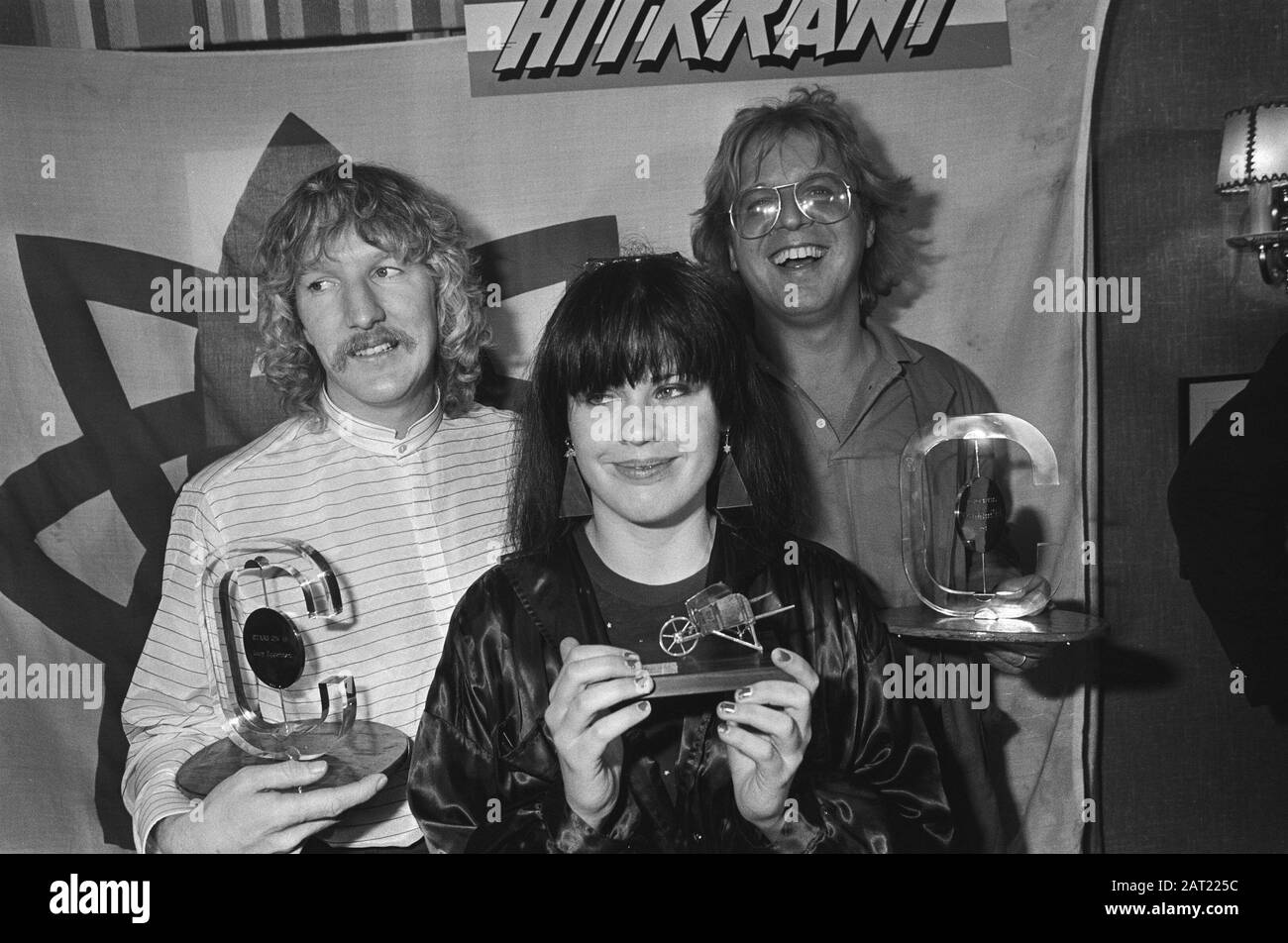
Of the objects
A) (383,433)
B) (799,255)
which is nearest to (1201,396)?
(799,255)

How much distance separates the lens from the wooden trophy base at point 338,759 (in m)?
1.88

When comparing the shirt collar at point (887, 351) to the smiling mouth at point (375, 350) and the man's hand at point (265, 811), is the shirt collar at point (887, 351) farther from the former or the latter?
the man's hand at point (265, 811)

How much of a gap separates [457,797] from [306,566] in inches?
19.0

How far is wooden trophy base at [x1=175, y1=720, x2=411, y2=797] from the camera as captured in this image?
6.16 feet

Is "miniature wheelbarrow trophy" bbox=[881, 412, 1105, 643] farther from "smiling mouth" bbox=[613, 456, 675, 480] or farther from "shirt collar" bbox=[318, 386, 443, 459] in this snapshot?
"shirt collar" bbox=[318, 386, 443, 459]

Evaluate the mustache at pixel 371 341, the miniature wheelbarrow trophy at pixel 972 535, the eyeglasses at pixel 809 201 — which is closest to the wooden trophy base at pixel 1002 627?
the miniature wheelbarrow trophy at pixel 972 535

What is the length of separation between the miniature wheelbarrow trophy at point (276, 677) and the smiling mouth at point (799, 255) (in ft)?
3.18

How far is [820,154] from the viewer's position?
1.99 metres

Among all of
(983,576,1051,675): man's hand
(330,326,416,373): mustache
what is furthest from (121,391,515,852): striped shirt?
(983,576,1051,675): man's hand

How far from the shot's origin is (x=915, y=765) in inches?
74.2

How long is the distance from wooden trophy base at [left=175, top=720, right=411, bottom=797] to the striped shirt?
0.07 meters

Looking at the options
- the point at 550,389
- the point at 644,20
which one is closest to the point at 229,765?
the point at 550,389

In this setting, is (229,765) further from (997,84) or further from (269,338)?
(997,84)

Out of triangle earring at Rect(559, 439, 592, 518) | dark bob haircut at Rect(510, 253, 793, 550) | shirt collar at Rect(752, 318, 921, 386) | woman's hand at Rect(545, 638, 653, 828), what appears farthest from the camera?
shirt collar at Rect(752, 318, 921, 386)
